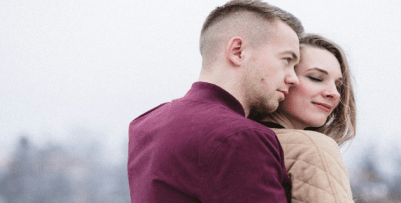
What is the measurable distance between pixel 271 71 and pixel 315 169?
38 centimetres

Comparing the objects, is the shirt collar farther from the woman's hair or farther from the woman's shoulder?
the woman's hair

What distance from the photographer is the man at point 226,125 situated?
38.1 inches

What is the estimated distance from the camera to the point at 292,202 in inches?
46.2

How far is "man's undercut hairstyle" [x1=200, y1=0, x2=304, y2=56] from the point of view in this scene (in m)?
1.51

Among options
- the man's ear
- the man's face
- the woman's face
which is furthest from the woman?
the man's ear

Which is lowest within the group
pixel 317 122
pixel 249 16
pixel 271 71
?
pixel 317 122

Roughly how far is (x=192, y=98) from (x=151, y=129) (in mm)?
171

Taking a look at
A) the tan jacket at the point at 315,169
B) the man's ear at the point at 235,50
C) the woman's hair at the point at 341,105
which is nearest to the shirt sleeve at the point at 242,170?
the tan jacket at the point at 315,169

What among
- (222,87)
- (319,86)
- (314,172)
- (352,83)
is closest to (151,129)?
(222,87)

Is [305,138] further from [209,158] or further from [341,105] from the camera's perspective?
[341,105]

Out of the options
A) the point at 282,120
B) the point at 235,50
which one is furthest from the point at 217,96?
the point at 282,120

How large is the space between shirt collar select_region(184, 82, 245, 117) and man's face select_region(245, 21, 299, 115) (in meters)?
0.11

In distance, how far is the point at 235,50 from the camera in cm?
142

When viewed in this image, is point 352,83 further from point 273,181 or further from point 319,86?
point 273,181
